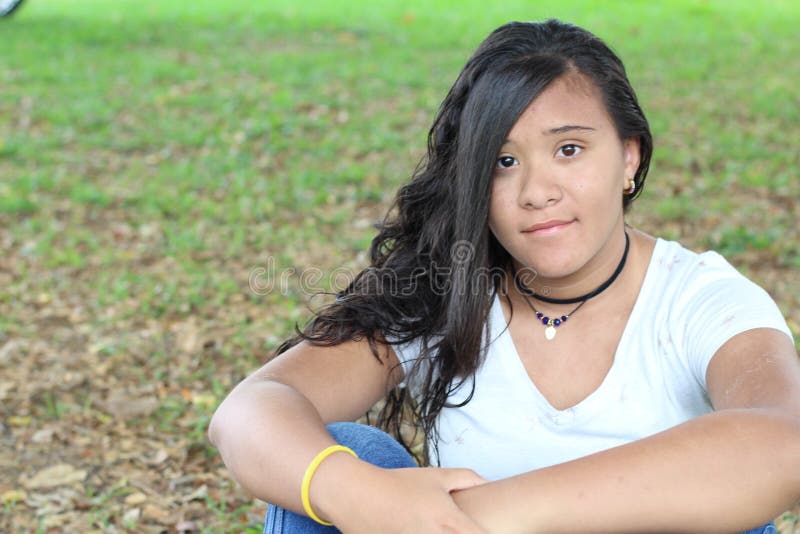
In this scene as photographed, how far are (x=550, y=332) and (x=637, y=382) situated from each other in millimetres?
268

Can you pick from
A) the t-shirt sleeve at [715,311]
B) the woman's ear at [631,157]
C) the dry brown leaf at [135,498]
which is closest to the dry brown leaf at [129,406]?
the dry brown leaf at [135,498]

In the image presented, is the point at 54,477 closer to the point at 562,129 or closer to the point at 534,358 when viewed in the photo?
the point at 534,358

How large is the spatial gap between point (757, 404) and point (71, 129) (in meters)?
6.97

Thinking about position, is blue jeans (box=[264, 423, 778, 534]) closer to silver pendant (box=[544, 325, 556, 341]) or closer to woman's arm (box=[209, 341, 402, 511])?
woman's arm (box=[209, 341, 402, 511])

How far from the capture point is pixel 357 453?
201 centimetres

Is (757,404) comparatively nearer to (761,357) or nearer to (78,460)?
(761,357)

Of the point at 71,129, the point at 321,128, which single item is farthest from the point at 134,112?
the point at 321,128

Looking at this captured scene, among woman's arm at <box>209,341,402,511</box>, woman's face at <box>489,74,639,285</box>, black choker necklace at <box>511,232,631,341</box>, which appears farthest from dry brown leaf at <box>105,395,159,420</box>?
woman's face at <box>489,74,639,285</box>

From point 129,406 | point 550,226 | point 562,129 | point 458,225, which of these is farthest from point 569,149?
point 129,406

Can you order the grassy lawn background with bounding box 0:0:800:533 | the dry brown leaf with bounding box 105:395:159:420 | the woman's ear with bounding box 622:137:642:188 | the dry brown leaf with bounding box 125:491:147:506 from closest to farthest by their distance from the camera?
the woman's ear with bounding box 622:137:642:188 < the dry brown leaf with bounding box 125:491:147:506 < the grassy lawn background with bounding box 0:0:800:533 < the dry brown leaf with bounding box 105:395:159:420

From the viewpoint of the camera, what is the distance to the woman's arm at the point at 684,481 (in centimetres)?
164

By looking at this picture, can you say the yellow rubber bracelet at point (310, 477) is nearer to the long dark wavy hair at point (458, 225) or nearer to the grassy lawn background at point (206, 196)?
the long dark wavy hair at point (458, 225)

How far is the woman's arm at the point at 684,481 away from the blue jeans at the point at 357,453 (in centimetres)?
24

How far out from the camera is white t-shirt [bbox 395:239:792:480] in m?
1.95
